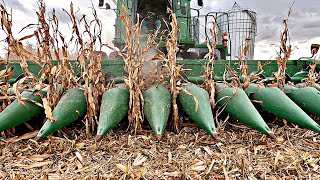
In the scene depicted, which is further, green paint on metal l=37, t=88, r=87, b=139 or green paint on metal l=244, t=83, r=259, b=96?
green paint on metal l=244, t=83, r=259, b=96

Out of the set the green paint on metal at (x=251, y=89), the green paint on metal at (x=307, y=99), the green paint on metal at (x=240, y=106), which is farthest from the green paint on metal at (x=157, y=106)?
the green paint on metal at (x=307, y=99)

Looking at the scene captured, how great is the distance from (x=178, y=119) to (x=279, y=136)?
65 cm

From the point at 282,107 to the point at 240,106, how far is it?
0.93ft

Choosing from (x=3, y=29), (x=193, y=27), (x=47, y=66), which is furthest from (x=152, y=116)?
(x=193, y=27)

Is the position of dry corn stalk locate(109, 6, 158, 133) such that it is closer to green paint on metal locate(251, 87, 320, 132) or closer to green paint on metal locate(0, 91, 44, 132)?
green paint on metal locate(0, 91, 44, 132)

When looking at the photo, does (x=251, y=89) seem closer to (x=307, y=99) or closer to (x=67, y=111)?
(x=307, y=99)

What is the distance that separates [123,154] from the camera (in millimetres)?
1814

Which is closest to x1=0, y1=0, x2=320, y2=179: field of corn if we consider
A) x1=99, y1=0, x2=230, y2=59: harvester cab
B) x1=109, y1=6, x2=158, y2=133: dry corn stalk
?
x1=109, y1=6, x2=158, y2=133: dry corn stalk

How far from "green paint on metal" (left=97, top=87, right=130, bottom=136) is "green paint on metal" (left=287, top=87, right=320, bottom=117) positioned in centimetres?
119

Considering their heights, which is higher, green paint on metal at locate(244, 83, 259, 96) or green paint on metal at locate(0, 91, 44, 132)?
green paint on metal at locate(244, 83, 259, 96)

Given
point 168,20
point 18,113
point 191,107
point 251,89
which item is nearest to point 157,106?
point 191,107

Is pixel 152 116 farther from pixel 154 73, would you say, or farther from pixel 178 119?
pixel 154 73

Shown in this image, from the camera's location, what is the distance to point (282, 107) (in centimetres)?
212

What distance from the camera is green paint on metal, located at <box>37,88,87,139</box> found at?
1935 mm
